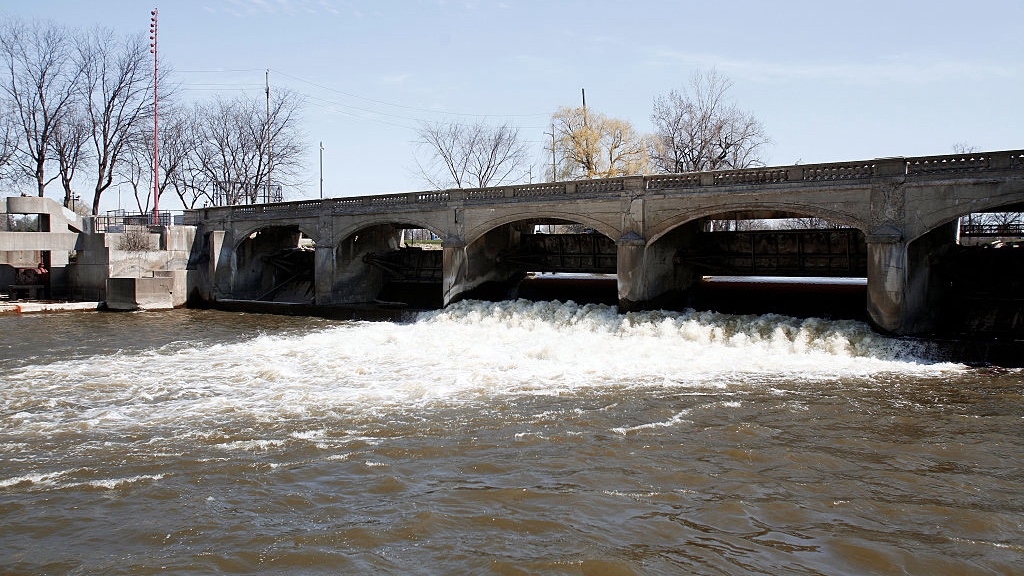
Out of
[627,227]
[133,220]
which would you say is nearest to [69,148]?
[133,220]

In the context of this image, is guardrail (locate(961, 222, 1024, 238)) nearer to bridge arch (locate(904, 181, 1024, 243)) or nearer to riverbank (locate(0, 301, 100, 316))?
bridge arch (locate(904, 181, 1024, 243))

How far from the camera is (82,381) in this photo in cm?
1577

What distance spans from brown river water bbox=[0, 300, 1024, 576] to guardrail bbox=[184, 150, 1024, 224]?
15.2ft

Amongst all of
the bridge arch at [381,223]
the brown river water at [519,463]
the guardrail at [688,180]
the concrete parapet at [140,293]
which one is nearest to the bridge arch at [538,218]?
the guardrail at [688,180]

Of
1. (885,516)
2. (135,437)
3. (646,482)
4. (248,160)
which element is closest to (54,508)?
(135,437)

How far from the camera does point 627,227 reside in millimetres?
24531

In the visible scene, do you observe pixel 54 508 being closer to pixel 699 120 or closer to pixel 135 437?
pixel 135 437

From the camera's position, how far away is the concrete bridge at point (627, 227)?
1897 centimetres

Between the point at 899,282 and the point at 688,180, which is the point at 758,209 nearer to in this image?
the point at 688,180

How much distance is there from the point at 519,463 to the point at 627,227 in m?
15.6

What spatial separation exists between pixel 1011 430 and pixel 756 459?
489cm

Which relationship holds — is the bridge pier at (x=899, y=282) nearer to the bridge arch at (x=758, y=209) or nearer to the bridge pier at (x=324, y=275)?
the bridge arch at (x=758, y=209)

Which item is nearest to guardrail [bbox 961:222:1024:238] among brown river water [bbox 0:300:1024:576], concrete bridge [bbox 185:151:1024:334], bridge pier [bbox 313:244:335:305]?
concrete bridge [bbox 185:151:1024:334]

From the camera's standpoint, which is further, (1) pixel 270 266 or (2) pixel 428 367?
(1) pixel 270 266
